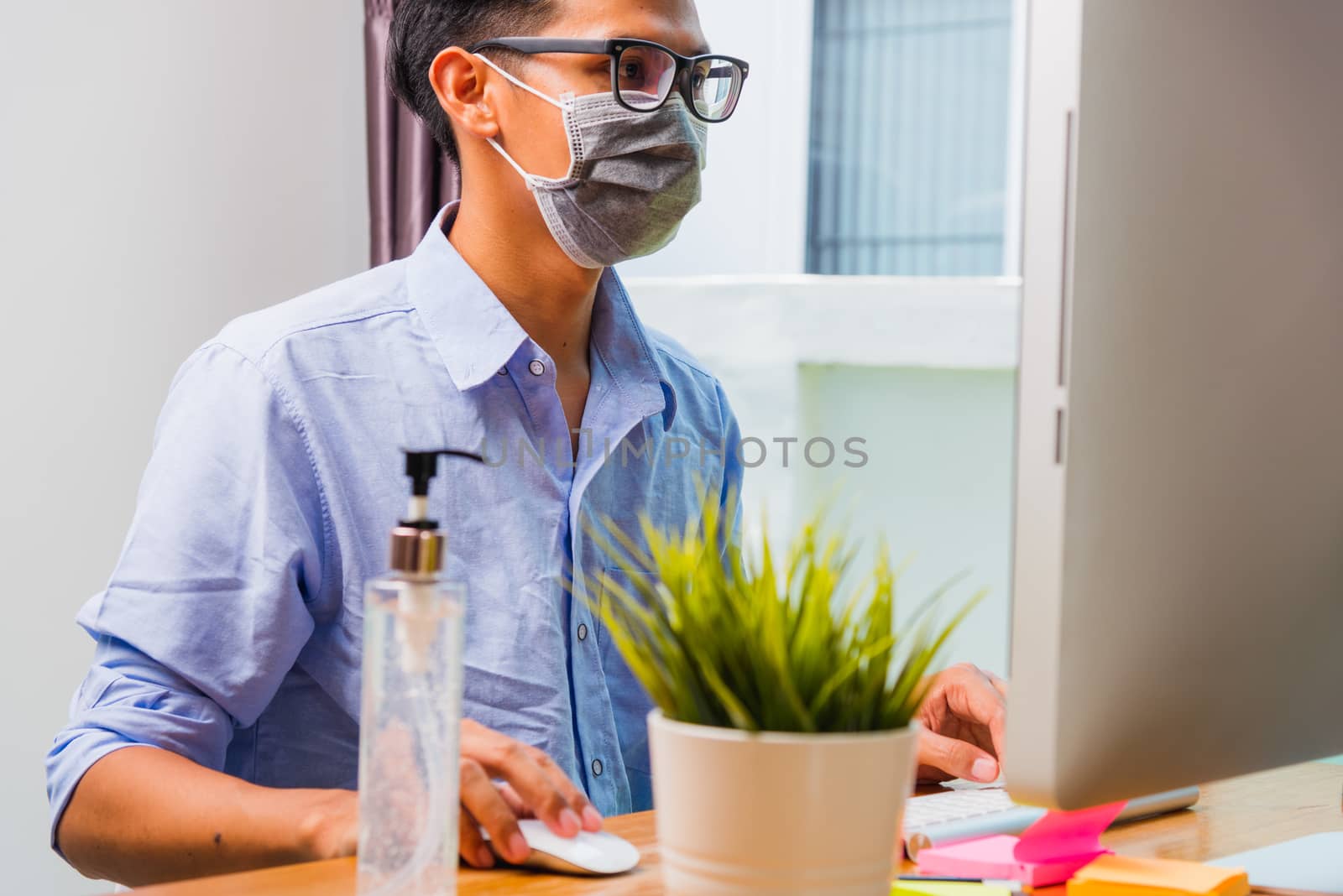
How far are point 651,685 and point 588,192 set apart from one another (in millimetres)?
862

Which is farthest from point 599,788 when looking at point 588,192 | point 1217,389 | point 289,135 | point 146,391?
point 289,135

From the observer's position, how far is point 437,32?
139cm

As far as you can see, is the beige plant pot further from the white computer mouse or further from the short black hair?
the short black hair

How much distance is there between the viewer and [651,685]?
527 mm

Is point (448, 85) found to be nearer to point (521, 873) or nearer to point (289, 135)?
point (521, 873)

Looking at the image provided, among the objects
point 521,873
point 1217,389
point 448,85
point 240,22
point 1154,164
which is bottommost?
point 521,873

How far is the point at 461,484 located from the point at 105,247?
1.37 metres

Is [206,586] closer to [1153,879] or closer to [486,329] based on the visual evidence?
[486,329]

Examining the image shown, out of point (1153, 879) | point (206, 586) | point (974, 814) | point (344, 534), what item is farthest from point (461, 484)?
point (1153, 879)

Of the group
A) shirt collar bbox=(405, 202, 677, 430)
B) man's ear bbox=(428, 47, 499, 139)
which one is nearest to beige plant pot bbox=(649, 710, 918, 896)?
shirt collar bbox=(405, 202, 677, 430)

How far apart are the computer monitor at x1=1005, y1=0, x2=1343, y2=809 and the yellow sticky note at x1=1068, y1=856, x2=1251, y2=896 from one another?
52 millimetres

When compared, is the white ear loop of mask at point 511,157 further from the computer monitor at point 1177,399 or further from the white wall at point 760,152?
the white wall at point 760,152

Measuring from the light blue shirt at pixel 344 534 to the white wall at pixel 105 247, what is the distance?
1122mm

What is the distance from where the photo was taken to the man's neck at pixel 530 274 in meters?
1.30
